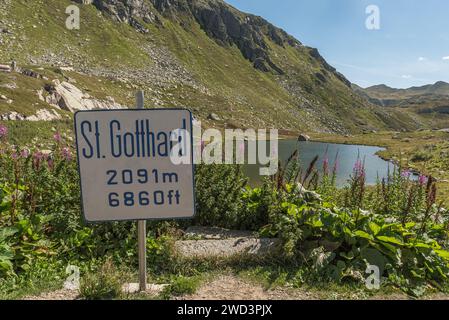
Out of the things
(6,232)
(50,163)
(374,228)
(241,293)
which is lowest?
(241,293)

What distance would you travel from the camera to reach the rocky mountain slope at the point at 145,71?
5219 centimetres

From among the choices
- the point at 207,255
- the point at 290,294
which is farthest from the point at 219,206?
the point at 290,294

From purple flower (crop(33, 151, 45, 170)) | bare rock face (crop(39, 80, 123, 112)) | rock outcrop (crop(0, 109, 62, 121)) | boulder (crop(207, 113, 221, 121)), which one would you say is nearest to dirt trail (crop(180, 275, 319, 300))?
purple flower (crop(33, 151, 45, 170))

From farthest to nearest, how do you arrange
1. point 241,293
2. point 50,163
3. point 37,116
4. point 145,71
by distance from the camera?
point 145,71 < point 37,116 < point 50,163 < point 241,293

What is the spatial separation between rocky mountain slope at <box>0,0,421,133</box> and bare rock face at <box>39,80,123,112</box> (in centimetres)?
16

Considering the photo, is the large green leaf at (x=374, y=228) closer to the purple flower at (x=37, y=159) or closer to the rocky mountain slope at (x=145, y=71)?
the purple flower at (x=37, y=159)

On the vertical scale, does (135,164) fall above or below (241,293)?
above

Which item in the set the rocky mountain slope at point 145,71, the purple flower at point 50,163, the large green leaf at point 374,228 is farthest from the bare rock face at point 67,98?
the large green leaf at point 374,228

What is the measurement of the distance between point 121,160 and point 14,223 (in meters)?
3.12

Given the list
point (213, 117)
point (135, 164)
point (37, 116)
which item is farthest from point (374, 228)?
point (213, 117)

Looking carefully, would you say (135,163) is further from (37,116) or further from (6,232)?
(37,116)

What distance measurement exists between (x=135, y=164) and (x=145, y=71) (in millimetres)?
119177

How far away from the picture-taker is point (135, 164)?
15.1 feet
